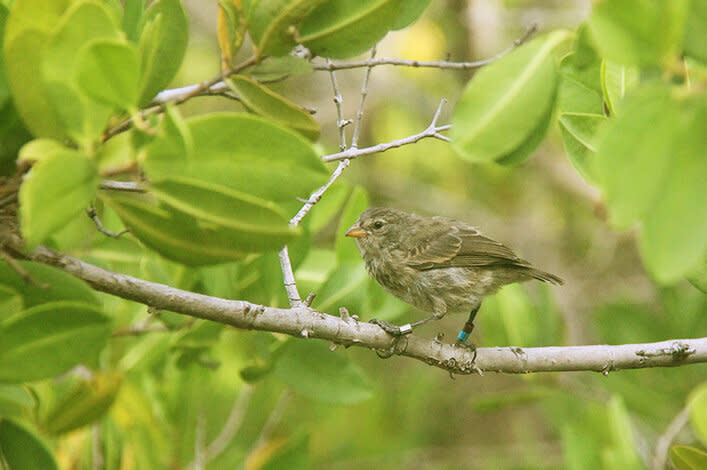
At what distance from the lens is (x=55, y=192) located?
5.52 feet

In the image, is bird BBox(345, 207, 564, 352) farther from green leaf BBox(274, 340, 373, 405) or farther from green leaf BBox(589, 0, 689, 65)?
green leaf BBox(589, 0, 689, 65)

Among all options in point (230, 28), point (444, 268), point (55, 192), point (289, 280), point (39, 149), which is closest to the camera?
point (55, 192)

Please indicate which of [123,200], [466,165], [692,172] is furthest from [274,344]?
[466,165]

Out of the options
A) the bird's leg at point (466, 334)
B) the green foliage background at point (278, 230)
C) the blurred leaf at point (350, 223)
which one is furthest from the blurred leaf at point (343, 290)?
the bird's leg at point (466, 334)

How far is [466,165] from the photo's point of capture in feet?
26.3

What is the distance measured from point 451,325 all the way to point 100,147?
5.74m

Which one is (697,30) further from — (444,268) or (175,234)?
(444,268)

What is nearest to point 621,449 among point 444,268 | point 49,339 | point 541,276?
point 541,276

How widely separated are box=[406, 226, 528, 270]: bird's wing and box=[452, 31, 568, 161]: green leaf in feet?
8.40

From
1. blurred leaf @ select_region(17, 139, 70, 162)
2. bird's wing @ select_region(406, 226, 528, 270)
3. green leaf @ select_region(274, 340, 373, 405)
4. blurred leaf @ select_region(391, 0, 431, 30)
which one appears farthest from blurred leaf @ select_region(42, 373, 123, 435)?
bird's wing @ select_region(406, 226, 528, 270)

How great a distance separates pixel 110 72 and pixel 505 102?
0.91m

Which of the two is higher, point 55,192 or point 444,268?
point 55,192

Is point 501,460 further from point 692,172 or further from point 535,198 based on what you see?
point 692,172

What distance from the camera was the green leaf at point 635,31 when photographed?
159 centimetres
